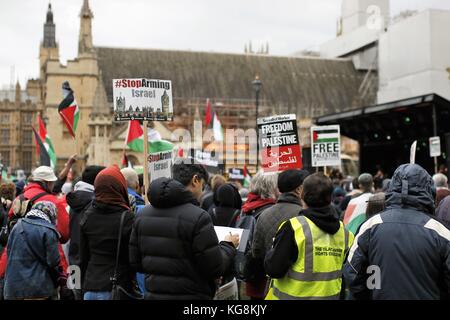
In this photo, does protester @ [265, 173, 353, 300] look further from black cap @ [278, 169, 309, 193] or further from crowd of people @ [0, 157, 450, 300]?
black cap @ [278, 169, 309, 193]

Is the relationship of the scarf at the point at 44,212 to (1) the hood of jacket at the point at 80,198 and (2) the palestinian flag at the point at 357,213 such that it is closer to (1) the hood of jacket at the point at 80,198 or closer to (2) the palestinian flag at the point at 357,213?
(1) the hood of jacket at the point at 80,198

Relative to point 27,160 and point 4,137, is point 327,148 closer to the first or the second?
point 27,160

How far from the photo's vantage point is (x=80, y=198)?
5.69m

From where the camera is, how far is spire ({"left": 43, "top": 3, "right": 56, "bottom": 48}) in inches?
3389

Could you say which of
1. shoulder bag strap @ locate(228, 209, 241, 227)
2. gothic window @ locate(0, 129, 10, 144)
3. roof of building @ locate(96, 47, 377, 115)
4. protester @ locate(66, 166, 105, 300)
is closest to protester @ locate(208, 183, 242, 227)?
shoulder bag strap @ locate(228, 209, 241, 227)

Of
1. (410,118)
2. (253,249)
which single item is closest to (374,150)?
(410,118)

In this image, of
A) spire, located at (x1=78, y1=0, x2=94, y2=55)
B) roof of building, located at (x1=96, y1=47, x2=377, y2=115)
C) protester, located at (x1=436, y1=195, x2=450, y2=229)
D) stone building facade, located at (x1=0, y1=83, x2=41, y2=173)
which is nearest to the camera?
protester, located at (x1=436, y1=195, x2=450, y2=229)

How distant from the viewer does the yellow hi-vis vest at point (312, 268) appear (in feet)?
12.6

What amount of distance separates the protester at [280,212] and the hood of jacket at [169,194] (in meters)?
0.85

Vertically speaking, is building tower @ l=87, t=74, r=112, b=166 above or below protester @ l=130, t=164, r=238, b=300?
above

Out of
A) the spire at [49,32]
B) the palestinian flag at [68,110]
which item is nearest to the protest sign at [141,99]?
the palestinian flag at [68,110]

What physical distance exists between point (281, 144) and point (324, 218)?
4505mm

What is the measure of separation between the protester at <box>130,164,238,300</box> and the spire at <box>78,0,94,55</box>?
2067 inches
